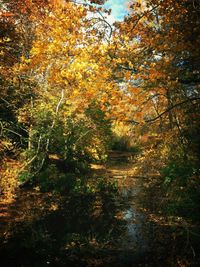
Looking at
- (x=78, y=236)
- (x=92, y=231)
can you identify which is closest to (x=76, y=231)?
(x=78, y=236)

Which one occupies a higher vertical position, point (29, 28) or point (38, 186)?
point (29, 28)

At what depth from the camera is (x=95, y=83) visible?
28.5 ft

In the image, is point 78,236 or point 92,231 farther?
point 92,231

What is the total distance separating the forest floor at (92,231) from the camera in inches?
280

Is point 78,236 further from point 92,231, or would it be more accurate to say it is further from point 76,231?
point 92,231

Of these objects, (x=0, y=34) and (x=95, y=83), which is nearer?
(x=95, y=83)

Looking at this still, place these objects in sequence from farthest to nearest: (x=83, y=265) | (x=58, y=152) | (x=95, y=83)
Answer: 1. (x=58, y=152)
2. (x=95, y=83)
3. (x=83, y=265)

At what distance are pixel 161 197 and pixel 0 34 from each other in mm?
10327

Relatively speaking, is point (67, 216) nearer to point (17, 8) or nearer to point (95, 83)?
point (95, 83)

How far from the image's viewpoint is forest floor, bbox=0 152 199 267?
7105 millimetres


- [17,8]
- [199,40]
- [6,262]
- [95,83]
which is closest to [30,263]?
[6,262]

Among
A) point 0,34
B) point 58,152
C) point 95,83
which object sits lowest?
point 58,152

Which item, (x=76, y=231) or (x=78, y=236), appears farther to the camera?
(x=76, y=231)

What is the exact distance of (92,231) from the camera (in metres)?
9.01
